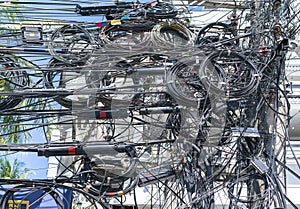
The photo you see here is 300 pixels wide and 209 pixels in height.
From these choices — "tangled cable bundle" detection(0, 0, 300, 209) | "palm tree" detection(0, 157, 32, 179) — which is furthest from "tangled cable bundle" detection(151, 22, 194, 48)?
"palm tree" detection(0, 157, 32, 179)

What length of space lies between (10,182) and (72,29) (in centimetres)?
215

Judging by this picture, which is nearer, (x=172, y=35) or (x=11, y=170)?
(x=172, y=35)

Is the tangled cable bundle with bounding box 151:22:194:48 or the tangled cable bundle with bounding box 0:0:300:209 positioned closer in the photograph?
the tangled cable bundle with bounding box 0:0:300:209

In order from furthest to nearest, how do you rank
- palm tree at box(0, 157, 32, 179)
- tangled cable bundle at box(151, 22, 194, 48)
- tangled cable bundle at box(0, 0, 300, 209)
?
palm tree at box(0, 157, 32, 179)
tangled cable bundle at box(151, 22, 194, 48)
tangled cable bundle at box(0, 0, 300, 209)

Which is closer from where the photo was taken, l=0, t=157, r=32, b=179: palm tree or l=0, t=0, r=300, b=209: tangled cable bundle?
l=0, t=0, r=300, b=209: tangled cable bundle

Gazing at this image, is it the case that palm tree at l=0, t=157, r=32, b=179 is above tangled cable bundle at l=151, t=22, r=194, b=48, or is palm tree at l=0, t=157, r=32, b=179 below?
below

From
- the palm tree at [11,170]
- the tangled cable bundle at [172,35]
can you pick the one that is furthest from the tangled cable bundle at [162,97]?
the palm tree at [11,170]

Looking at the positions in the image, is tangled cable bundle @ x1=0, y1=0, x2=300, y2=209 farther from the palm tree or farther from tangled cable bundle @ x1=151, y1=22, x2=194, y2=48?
the palm tree

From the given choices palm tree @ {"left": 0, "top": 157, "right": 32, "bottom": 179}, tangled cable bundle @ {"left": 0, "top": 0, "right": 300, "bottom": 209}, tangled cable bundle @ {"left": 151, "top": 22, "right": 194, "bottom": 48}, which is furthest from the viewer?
palm tree @ {"left": 0, "top": 157, "right": 32, "bottom": 179}

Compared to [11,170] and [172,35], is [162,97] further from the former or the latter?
[11,170]

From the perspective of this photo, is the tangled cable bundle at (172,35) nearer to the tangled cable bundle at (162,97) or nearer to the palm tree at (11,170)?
the tangled cable bundle at (162,97)

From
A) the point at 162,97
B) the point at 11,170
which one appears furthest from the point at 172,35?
the point at 11,170

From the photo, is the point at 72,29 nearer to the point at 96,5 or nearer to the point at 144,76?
the point at 96,5

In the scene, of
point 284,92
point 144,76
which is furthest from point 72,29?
point 284,92
